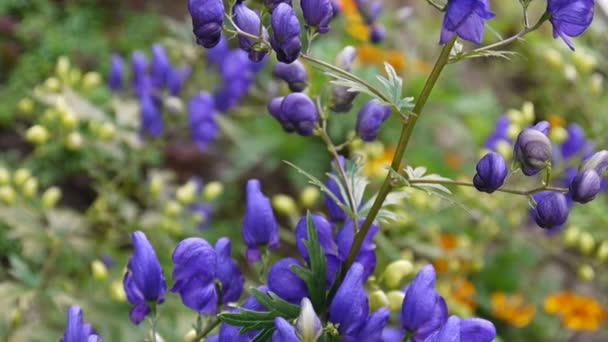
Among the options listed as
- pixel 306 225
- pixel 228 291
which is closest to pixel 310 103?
pixel 306 225

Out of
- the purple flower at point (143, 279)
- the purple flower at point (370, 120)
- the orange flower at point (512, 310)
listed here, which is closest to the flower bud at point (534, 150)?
the purple flower at point (370, 120)

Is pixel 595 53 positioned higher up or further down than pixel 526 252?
higher up

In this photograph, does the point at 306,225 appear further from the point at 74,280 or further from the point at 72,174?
the point at 72,174

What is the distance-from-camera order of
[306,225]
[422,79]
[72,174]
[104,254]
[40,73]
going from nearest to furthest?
[306,225]
[104,254]
[72,174]
[40,73]
[422,79]

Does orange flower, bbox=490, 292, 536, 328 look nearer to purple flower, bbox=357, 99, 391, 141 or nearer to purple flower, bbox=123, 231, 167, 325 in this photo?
purple flower, bbox=357, 99, 391, 141

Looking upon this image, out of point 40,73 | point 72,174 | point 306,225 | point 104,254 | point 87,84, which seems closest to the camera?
point 306,225

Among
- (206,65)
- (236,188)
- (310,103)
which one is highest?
(310,103)

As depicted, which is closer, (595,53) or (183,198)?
(183,198)

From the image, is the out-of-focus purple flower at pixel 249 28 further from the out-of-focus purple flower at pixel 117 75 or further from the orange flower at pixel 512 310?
the orange flower at pixel 512 310
